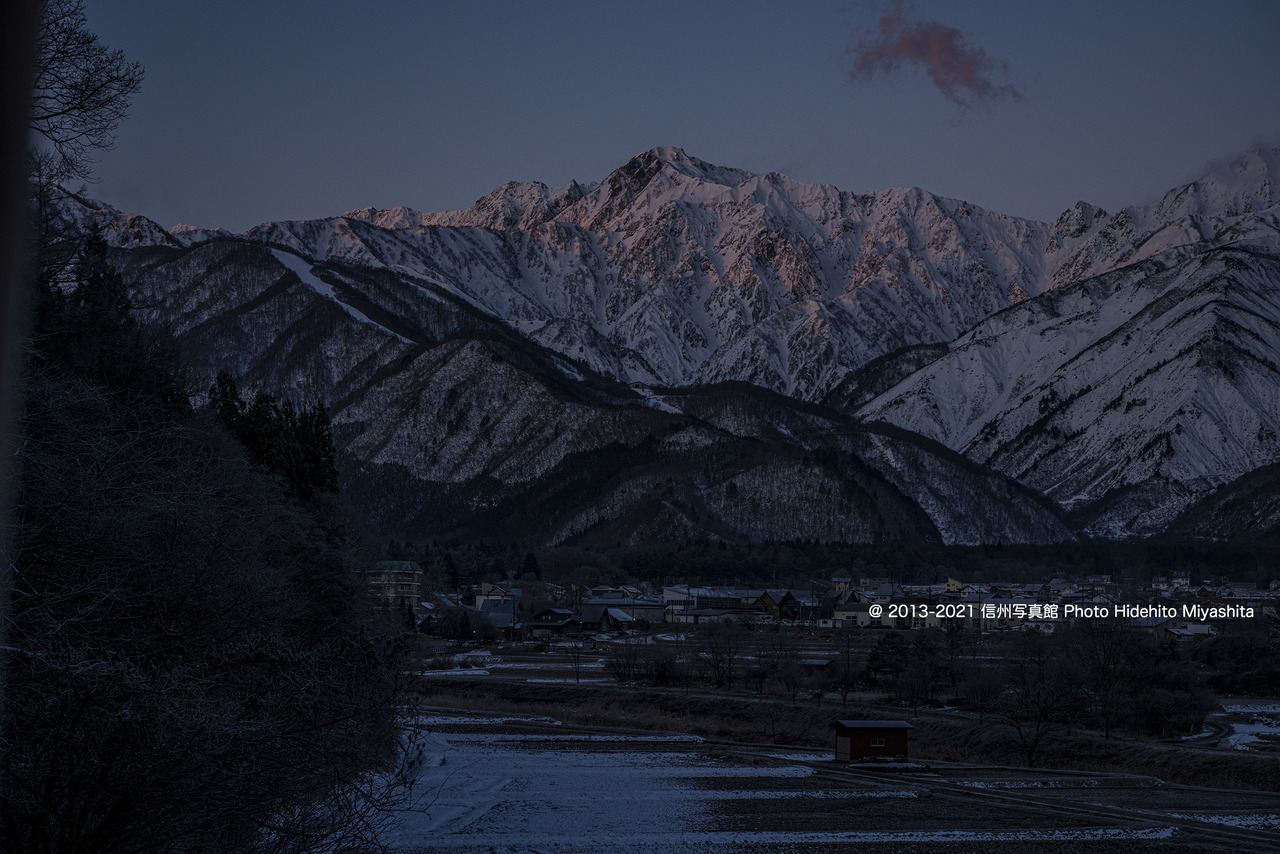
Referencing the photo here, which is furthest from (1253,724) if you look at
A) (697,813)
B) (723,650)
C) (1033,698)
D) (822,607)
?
(822,607)

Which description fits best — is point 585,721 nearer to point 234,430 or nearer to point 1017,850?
point 234,430

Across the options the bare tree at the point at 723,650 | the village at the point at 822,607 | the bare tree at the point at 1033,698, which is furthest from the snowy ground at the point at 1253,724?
the bare tree at the point at 723,650

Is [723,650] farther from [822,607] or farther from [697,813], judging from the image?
[822,607]

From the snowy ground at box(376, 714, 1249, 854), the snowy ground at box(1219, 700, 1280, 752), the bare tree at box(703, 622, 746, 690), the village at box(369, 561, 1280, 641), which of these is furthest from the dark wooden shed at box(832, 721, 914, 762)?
the village at box(369, 561, 1280, 641)

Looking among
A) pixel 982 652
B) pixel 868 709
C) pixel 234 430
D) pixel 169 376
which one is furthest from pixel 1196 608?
pixel 169 376

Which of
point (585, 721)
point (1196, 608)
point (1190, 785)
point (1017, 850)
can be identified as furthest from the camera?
point (1196, 608)

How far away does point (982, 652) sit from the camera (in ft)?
287

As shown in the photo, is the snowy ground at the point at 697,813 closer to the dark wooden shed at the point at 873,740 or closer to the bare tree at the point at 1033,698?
the dark wooden shed at the point at 873,740

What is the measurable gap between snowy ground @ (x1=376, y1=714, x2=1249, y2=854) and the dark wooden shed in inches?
71.7

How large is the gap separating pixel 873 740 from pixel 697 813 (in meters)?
14.1

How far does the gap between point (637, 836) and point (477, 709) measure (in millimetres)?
33558

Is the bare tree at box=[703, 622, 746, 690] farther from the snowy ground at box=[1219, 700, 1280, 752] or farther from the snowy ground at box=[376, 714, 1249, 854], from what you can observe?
the snowy ground at box=[376, 714, 1249, 854]

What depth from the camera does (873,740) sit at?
40.2m

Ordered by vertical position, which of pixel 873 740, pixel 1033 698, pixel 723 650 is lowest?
pixel 723 650
